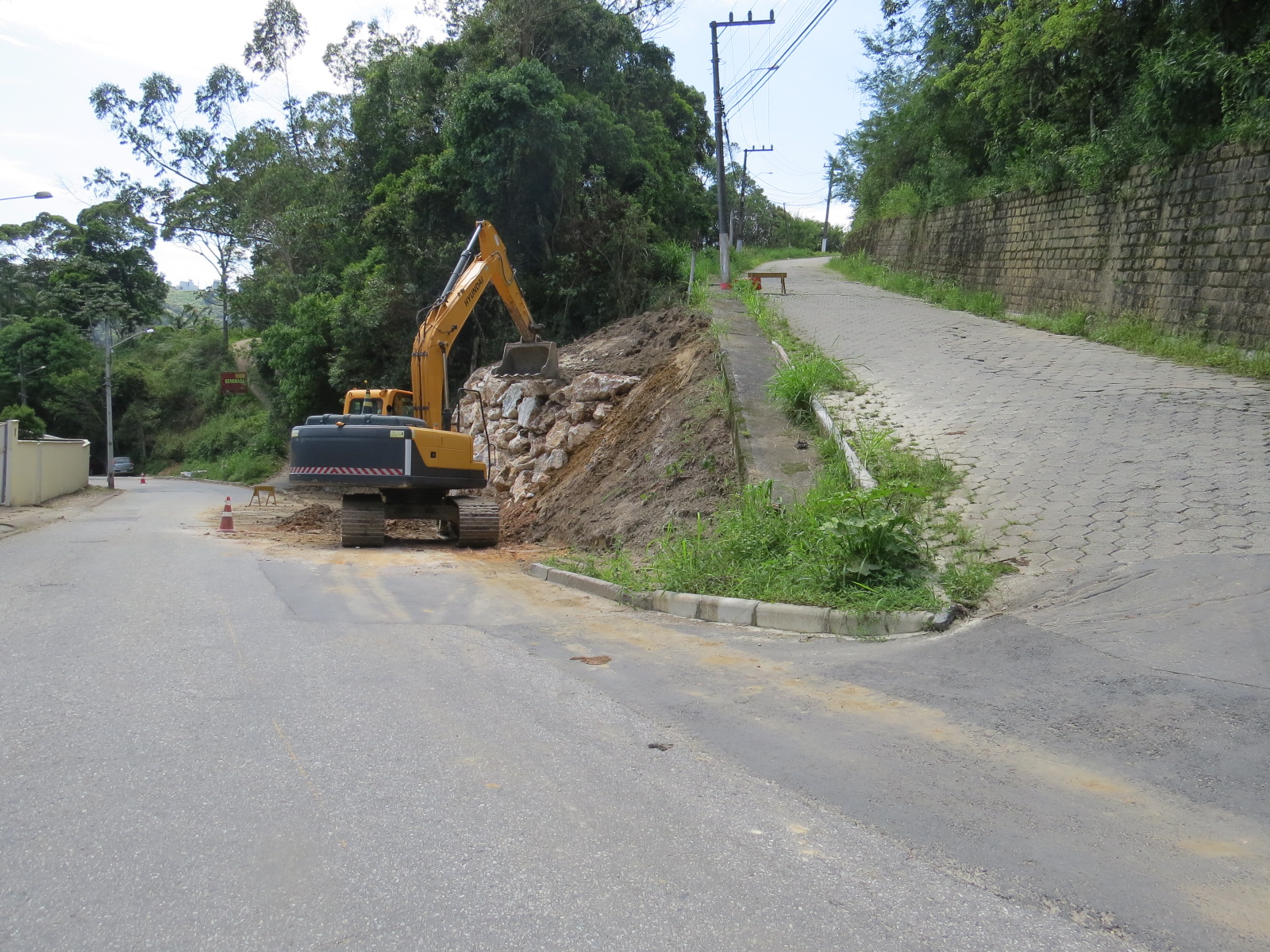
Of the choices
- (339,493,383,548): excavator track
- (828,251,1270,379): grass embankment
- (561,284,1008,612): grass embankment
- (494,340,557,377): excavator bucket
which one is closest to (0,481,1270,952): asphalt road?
(561,284,1008,612): grass embankment

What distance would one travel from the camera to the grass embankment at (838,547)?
7695 millimetres

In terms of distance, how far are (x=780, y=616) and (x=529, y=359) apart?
46.9ft

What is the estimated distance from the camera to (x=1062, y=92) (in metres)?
20.9

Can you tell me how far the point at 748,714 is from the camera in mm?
5539

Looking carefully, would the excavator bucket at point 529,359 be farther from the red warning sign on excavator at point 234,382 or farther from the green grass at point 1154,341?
the red warning sign on excavator at point 234,382

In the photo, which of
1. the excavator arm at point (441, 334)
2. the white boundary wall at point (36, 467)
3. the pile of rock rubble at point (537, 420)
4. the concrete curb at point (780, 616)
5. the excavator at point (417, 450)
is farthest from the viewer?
the white boundary wall at point (36, 467)

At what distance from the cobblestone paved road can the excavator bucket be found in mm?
5827

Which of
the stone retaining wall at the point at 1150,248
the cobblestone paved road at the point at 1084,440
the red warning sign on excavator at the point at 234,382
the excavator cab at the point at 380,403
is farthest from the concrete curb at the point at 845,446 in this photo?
the red warning sign on excavator at the point at 234,382

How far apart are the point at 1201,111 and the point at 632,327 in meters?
11.5

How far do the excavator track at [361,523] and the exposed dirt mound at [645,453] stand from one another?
2.29m

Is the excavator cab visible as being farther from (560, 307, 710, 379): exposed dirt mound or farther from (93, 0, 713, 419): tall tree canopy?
(93, 0, 713, 419): tall tree canopy

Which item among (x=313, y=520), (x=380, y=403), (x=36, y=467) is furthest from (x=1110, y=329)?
(x=36, y=467)

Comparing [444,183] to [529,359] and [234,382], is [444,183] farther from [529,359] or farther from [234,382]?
[234,382]

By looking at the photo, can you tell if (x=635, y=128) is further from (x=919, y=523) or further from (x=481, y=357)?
(x=919, y=523)
